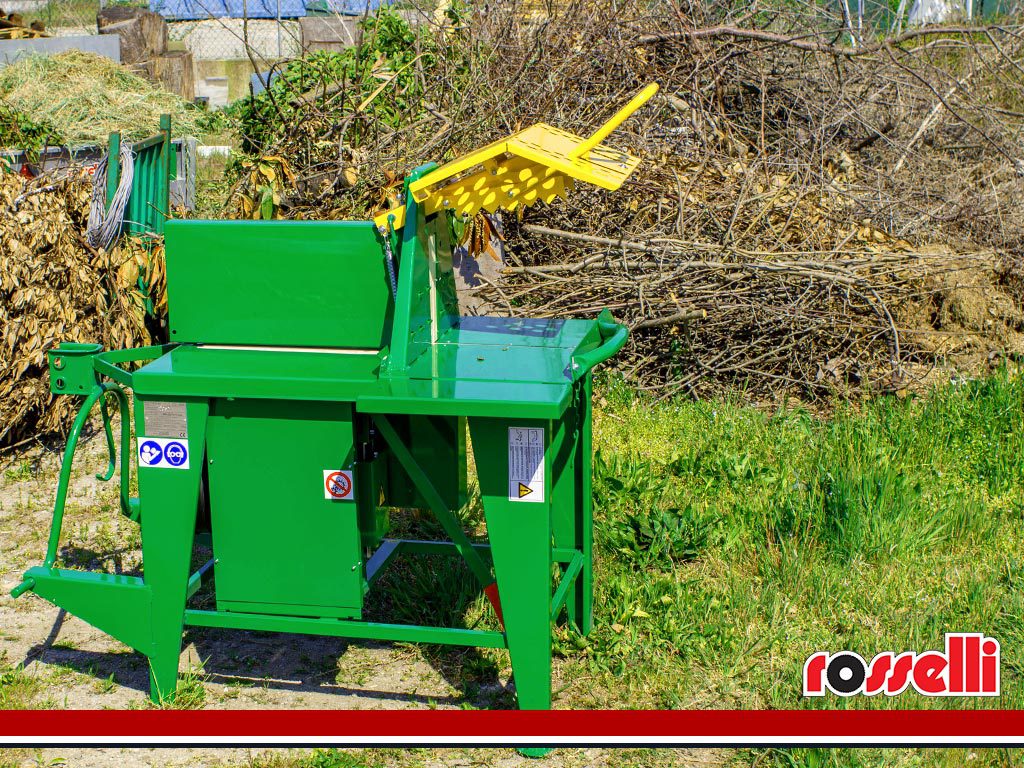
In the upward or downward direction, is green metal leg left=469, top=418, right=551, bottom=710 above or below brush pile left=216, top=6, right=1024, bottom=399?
below

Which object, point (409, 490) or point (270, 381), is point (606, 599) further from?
point (270, 381)

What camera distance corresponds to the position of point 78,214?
605 cm

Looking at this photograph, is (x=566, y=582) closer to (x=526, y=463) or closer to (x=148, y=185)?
(x=526, y=463)

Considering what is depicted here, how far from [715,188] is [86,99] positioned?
7.06 meters

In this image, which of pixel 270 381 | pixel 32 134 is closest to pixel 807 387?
pixel 270 381

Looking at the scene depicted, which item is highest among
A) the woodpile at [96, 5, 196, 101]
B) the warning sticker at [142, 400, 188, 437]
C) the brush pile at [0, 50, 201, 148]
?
the woodpile at [96, 5, 196, 101]

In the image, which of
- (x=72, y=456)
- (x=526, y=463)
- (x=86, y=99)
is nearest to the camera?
(x=526, y=463)

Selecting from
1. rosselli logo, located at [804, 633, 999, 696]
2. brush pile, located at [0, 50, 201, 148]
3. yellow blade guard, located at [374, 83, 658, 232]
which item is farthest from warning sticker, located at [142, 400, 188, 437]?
brush pile, located at [0, 50, 201, 148]

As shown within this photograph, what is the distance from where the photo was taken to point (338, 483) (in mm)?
3221

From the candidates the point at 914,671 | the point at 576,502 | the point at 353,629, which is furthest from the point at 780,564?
the point at 353,629

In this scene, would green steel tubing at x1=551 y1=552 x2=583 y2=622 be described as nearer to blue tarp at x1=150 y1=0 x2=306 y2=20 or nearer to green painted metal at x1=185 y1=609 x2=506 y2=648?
green painted metal at x1=185 y1=609 x2=506 y2=648

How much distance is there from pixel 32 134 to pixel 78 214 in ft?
9.42

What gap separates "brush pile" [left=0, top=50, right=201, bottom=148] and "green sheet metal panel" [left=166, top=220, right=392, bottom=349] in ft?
19.8

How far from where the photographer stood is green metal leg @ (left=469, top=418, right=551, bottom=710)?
3.07 metres
